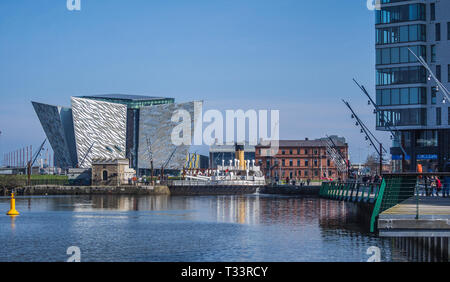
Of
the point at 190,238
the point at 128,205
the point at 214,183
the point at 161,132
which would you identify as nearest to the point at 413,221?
the point at 190,238

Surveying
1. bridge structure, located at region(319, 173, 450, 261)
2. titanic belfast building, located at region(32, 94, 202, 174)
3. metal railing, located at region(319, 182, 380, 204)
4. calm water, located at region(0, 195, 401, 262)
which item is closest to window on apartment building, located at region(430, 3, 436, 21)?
metal railing, located at region(319, 182, 380, 204)

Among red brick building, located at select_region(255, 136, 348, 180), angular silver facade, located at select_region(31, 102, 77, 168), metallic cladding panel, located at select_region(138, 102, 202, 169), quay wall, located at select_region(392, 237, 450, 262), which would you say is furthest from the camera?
metallic cladding panel, located at select_region(138, 102, 202, 169)

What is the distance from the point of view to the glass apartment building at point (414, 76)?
74062 millimetres

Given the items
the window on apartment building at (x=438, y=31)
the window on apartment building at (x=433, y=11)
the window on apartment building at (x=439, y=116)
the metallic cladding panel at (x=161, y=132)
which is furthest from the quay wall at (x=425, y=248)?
the metallic cladding panel at (x=161, y=132)

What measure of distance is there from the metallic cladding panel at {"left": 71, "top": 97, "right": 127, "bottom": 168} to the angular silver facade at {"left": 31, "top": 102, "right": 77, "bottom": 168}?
104 inches

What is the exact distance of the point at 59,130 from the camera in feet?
521

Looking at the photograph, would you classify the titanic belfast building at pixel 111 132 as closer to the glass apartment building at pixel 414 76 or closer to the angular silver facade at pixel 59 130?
the angular silver facade at pixel 59 130

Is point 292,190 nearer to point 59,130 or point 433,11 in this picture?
point 433,11

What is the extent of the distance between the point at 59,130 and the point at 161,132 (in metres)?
25.1

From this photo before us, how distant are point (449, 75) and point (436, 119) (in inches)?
192

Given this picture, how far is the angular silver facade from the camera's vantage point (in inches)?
6171

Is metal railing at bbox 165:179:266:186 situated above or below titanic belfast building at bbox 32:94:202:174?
below
